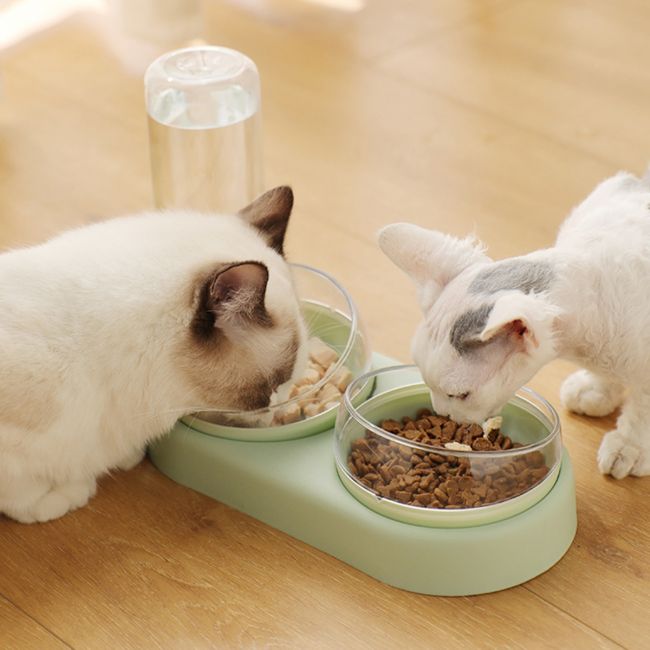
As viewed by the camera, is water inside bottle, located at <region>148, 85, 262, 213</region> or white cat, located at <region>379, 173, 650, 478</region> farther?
water inside bottle, located at <region>148, 85, 262, 213</region>

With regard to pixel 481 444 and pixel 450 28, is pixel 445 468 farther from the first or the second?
pixel 450 28

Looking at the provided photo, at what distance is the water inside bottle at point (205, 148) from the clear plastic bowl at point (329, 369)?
36cm

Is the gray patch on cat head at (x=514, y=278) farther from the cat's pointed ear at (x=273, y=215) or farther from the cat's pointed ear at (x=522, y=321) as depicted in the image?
the cat's pointed ear at (x=273, y=215)

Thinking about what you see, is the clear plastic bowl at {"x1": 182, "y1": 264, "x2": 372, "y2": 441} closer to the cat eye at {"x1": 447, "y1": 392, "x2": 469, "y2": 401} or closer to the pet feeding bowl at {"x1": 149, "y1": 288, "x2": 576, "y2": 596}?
the pet feeding bowl at {"x1": 149, "y1": 288, "x2": 576, "y2": 596}

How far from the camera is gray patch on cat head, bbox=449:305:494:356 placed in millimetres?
1337

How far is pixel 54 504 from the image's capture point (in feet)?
5.01

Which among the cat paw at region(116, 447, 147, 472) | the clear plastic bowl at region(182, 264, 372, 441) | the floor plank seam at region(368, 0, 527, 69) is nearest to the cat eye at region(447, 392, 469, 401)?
the clear plastic bowl at region(182, 264, 372, 441)

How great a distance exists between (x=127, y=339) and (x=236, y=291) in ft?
0.51

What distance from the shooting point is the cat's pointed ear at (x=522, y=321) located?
49.1 inches

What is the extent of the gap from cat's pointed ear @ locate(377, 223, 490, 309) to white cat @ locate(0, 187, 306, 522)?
16 cm

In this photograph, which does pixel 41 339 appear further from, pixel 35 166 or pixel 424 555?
pixel 35 166

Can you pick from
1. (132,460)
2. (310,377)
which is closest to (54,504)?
(132,460)

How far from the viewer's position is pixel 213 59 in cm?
196

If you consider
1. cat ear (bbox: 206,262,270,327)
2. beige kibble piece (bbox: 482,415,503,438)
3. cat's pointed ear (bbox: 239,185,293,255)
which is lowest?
beige kibble piece (bbox: 482,415,503,438)
